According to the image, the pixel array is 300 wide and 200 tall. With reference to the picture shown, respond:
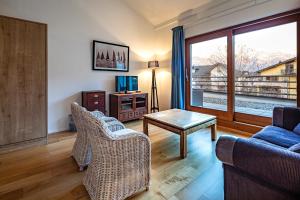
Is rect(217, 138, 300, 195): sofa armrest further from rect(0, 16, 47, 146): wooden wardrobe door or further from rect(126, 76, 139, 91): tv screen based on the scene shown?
rect(126, 76, 139, 91): tv screen

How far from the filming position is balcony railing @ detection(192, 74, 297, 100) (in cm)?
271

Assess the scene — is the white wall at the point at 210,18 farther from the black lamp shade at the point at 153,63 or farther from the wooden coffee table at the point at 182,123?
the wooden coffee table at the point at 182,123

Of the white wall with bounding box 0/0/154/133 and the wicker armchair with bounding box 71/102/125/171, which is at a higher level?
the white wall with bounding box 0/0/154/133

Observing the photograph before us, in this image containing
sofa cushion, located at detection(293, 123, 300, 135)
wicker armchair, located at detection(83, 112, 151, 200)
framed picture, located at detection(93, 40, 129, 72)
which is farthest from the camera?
framed picture, located at detection(93, 40, 129, 72)

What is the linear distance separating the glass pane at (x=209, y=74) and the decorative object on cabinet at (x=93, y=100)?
2.15 meters

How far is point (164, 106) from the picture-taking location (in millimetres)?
4664

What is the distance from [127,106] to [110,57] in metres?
1.18

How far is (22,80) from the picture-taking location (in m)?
2.25

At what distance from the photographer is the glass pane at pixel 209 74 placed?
351 centimetres

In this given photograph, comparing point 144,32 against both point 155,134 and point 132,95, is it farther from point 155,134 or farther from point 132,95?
point 155,134

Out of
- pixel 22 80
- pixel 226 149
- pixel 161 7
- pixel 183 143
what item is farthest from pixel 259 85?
pixel 22 80

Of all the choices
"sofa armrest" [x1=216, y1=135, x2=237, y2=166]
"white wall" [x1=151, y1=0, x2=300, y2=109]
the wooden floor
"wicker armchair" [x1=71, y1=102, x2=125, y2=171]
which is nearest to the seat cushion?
the wooden floor

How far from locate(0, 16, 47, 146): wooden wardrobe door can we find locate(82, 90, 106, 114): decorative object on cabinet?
0.92 metres

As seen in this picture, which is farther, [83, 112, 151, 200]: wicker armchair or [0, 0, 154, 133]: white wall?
[0, 0, 154, 133]: white wall
